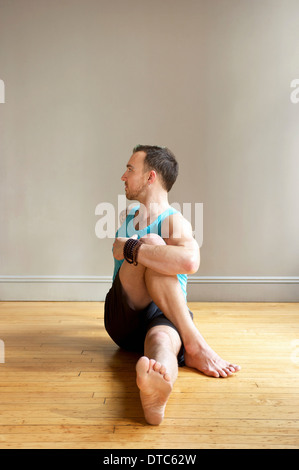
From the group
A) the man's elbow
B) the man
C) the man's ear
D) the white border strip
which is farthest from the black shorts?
the white border strip

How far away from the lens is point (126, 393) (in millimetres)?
1712

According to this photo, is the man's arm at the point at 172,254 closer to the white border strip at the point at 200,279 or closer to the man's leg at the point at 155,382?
the man's leg at the point at 155,382

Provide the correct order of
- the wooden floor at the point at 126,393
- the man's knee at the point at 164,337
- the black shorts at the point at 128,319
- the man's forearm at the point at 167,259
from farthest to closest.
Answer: the black shorts at the point at 128,319, the man's forearm at the point at 167,259, the man's knee at the point at 164,337, the wooden floor at the point at 126,393

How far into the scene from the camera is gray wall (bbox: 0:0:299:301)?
3365mm

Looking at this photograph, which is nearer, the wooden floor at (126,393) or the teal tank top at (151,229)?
the wooden floor at (126,393)

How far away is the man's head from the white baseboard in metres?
1.44

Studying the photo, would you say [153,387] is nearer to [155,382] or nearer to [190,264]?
[155,382]

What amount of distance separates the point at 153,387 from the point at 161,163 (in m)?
1.09

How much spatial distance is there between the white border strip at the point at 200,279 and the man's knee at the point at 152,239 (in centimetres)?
153

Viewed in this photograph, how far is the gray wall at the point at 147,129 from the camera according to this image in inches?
132

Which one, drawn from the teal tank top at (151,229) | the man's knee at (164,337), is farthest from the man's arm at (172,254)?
the man's knee at (164,337)

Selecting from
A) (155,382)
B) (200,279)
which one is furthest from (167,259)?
(200,279)
